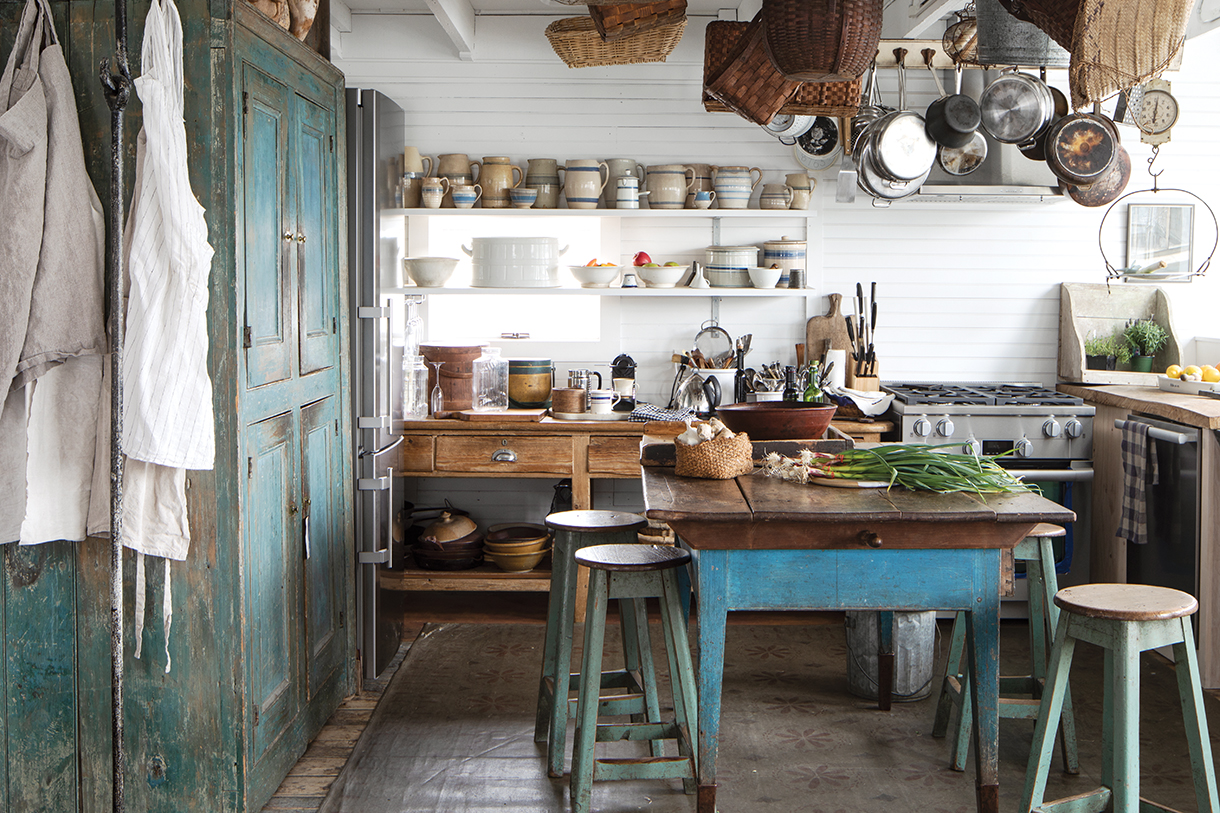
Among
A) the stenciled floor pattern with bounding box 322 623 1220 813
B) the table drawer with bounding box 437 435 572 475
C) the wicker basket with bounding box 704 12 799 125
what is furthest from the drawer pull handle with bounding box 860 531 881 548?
the table drawer with bounding box 437 435 572 475

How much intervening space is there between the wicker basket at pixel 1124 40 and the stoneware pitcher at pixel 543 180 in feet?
10.7

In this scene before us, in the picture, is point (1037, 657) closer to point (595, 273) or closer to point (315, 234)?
point (595, 273)

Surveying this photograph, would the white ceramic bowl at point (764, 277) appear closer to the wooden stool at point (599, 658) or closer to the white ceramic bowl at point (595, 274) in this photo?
the white ceramic bowl at point (595, 274)

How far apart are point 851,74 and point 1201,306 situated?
3.77m

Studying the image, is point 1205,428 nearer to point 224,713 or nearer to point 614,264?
point 614,264

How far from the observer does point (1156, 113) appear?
5066 millimetres

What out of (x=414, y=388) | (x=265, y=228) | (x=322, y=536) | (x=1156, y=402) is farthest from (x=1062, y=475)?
(x=265, y=228)

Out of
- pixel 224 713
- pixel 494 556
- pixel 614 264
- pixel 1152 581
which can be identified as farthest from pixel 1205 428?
pixel 224 713

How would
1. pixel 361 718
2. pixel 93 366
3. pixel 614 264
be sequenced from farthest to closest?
pixel 614 264 < pixel 361 718 < pixel 93 366

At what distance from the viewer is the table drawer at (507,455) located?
4.90 metres

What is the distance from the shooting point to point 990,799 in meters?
2.90

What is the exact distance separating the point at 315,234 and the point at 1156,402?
360cm

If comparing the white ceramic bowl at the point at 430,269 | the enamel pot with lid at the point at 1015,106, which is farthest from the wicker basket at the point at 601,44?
the enamel pot with lid at the point at 1015,106

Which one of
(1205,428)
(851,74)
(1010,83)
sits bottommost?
(1205,428)
